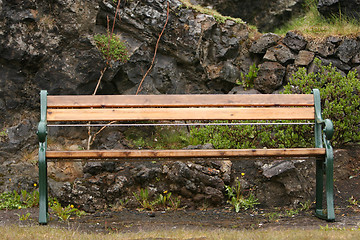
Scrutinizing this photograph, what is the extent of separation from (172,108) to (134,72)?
99.7 inches

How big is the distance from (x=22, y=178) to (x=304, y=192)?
3642 millimetres

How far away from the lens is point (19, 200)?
523 centimetres

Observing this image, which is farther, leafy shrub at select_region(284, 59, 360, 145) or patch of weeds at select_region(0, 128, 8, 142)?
patch of weeds at select_region(0, 128, 8, 142)

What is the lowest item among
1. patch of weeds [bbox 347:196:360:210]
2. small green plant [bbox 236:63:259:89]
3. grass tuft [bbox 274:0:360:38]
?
patch of weeds [bbox 347:196:360:210]

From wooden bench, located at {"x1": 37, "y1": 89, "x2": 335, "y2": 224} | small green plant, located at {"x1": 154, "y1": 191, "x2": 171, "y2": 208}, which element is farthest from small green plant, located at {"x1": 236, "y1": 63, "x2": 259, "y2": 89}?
small green plant, located at {"x1": 154, "y1": 191, "x2": 171, "y2": 208}

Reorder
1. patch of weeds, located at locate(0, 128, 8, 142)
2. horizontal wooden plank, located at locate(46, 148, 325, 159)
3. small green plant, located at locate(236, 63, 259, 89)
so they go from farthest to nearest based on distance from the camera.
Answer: small green plant, located at locate(236, 63, 259, 89), patch of weeds, located at locate(0, 128, 8, 142), horizontal wooden plank, located at locate(46, 148, 325, 159)

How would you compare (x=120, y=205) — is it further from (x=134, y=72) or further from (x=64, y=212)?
(x=134, y=72)

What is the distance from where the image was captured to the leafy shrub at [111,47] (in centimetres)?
646

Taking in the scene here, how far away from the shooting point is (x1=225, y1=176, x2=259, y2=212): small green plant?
4.93m

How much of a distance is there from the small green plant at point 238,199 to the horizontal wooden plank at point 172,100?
1.17 m

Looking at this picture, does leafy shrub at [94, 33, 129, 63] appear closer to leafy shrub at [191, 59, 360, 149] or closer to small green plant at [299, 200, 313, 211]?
leafy shrub at [191, 59, 360, 149]

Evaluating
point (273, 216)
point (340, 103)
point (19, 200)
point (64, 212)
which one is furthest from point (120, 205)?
point (340, 103)

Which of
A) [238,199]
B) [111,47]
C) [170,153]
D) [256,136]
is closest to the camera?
[170,153]

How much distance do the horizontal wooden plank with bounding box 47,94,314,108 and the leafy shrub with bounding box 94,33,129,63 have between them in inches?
86.3
